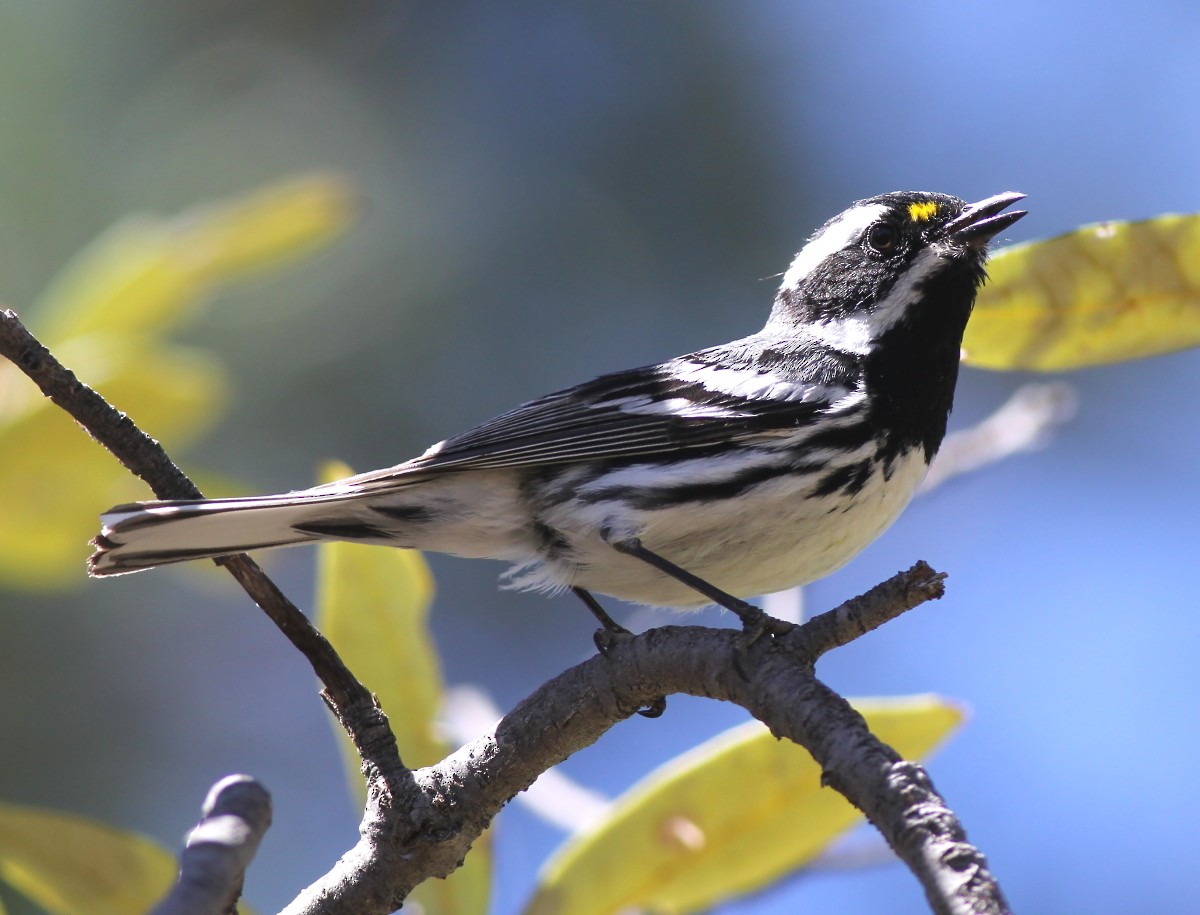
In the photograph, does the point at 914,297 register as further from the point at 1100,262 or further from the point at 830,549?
the point at 1100,262

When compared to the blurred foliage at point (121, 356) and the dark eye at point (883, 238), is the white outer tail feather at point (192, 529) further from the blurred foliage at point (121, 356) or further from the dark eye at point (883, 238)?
the dark eye at point (883, 238)

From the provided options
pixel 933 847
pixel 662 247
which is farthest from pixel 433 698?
pixel 662 247

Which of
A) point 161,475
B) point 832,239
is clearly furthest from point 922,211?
point 161,475

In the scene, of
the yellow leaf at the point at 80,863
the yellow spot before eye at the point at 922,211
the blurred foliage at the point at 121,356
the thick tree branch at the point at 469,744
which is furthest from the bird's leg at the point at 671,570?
the yellow spot before eye at the point at 922,211

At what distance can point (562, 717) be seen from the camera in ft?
6.08

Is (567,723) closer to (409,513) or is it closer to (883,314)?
(409,513)

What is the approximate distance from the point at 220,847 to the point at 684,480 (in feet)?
4.82

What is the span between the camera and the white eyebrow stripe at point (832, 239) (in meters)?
3.31

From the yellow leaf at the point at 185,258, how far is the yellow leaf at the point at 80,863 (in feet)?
3.51

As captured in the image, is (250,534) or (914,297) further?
(914,297)

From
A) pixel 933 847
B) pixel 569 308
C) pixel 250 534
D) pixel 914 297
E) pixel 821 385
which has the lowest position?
pixel 933 847

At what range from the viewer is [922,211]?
10.6ft

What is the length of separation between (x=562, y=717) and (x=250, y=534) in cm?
77

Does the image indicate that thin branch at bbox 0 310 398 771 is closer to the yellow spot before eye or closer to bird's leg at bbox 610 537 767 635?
bird's leg at bbox 610 537 767 635
